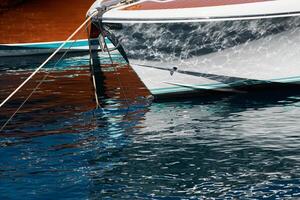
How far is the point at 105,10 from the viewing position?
47.0ft

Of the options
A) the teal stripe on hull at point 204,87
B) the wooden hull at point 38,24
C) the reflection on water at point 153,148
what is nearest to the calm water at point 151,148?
the reflection on water at point 153,148

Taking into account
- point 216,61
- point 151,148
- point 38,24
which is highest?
point 38,24

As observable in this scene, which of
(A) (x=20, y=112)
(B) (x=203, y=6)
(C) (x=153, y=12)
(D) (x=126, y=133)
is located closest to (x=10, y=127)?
(A) (x=20, y=112)

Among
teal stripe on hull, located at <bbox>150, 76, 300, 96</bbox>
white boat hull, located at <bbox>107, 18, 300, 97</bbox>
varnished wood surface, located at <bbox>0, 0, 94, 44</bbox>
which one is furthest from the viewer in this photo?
varnished wood surface, located at <bbox>0, 0, 94, 44</bbox>

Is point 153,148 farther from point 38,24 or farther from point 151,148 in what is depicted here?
point 38,24

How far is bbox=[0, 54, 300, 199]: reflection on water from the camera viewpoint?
889 cm

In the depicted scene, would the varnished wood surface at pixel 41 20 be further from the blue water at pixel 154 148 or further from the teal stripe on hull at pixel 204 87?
the teal stripe on hull at pixel 204 87

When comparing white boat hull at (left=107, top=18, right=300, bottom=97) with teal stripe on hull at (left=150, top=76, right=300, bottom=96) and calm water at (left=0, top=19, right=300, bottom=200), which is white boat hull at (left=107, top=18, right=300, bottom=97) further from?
calm water at (left=0, top=19, right=300, bottom=200)

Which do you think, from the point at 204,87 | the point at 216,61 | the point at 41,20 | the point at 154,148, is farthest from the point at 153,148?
the point at 41,20

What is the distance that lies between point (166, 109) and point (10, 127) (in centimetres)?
323

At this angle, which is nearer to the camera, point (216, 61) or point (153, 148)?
point (153, 148)

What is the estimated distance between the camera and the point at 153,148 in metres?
10.8

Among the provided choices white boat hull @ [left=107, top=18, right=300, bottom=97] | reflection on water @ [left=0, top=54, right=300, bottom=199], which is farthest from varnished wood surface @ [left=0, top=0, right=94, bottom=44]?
white boat hull @ [left=107, top=18, right=300, bottom=97]

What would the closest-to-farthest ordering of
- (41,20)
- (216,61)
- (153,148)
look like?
(153,148)
(216,61)
(41,20)
